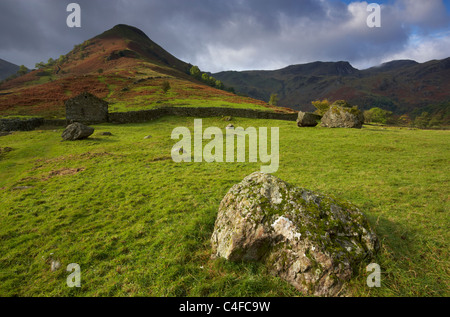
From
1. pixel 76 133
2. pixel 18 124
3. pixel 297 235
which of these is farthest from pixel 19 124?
pixel 297 235

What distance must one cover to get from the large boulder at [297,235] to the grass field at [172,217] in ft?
1.15

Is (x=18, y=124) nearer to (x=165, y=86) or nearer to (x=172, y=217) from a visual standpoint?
(x=165, y=86)

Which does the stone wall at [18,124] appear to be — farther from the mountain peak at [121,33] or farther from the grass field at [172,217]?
Result: the mountain peak at [121,33]

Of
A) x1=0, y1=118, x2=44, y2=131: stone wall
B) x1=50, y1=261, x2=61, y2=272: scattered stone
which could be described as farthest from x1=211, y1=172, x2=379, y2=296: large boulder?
x1=0, y1=118, x2=44, y2=131: stone wall

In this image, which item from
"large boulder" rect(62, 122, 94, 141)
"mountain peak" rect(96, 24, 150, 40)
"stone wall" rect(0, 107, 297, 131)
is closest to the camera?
"large boulder" rect(62, 122, 94, 141)

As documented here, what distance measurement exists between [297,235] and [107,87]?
7591 cm

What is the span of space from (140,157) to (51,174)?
6.02 metres

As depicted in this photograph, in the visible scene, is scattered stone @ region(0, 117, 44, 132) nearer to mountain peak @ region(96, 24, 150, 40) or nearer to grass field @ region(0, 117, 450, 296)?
grass field @ region(0, 117, 450, 296)

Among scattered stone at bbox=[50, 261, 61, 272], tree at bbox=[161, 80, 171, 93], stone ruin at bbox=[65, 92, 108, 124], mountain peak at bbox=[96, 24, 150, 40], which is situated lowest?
scattered stone at bbox=[50, 261, 61, 272]

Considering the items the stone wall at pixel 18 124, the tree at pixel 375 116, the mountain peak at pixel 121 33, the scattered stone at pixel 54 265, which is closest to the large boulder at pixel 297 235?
the scattered stone at pixel 54 265

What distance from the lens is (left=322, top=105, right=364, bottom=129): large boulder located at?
94.4ft

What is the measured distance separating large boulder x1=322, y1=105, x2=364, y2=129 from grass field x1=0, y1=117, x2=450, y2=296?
11.2 m

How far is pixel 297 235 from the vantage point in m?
4.89

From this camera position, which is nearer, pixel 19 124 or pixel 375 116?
pixel 19 124
